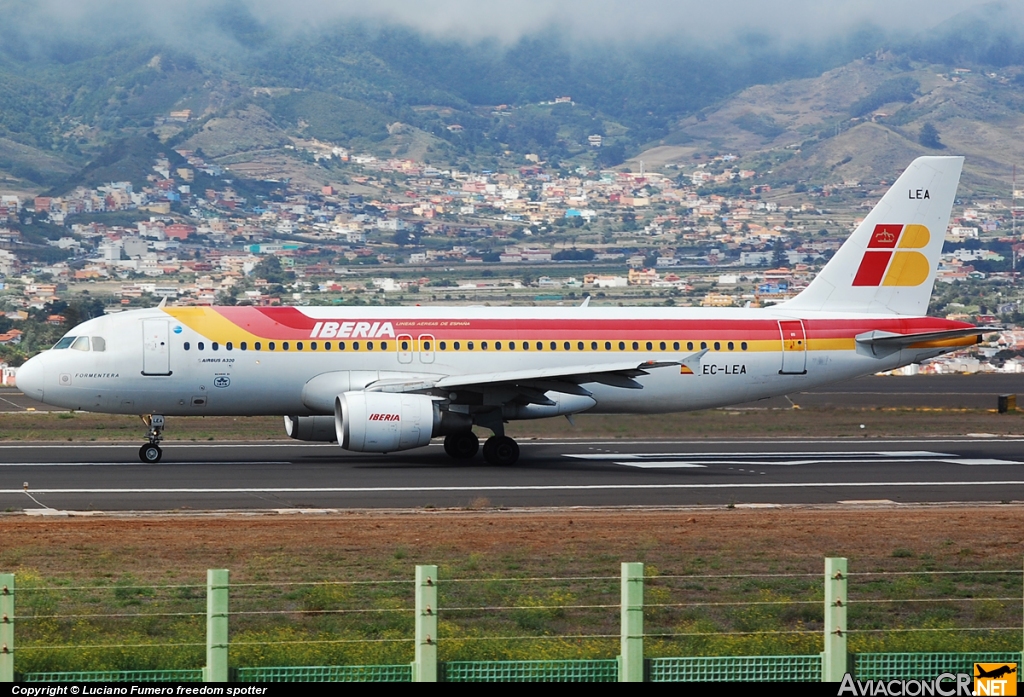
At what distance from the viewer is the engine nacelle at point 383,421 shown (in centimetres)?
3167

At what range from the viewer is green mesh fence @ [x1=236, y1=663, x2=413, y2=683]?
452 inches

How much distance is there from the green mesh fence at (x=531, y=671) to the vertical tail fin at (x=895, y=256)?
27.7 meters

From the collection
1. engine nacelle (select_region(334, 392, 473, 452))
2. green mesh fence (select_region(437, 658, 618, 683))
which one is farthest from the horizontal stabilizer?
green mesh fence (select_region(437, 658, 618, 683))

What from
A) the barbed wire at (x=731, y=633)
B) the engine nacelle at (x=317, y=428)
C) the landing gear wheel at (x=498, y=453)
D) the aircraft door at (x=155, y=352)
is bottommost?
the barbed wire at (x=731, y=633)

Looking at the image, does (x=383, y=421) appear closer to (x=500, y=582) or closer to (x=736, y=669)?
(x=500, y=582)

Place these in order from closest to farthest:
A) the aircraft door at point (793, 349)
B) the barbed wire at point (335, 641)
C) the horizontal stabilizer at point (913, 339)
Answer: the barbed wire at point (335, 641) < the aircraft door at point (793, 349) < the horizontal stabilizer at point (913, 339)

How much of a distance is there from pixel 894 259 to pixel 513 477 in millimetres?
13240

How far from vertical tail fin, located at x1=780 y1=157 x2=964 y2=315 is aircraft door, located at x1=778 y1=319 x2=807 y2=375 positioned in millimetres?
1631

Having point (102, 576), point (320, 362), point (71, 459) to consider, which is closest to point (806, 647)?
point (102, 576)

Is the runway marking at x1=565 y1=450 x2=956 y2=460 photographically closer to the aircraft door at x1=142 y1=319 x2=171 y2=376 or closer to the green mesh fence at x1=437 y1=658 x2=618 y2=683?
the aircraft door at x1=142 y1=319 x2=171 y2=376

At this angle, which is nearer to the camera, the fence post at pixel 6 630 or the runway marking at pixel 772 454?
the fence post at pixel 6 630

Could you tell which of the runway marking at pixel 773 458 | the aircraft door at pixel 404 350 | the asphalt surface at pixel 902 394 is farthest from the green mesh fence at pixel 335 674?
the asphalt surface at pixel 902 394


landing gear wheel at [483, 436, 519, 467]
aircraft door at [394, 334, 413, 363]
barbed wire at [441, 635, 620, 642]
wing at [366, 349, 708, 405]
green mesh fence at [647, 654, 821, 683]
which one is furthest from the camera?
aircraft door at [394, 334, 413, 363]

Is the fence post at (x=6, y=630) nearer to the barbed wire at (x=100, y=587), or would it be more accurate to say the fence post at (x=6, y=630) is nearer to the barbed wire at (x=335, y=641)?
the barbed wire at (x=335, y=641)
